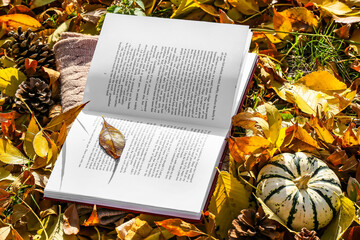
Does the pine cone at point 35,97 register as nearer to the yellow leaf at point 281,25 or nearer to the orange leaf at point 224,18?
the orange leaf at point 224,18

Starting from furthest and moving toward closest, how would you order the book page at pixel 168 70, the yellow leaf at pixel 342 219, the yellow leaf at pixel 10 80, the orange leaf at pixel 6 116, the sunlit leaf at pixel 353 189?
1. the yellow leaf at pixel 10 80
2. the orange leaf at pixel 6 116
3. the book page at pixel 168 70
4. the sunlit leaf at pixel 353 189
5. the yellow leaf at pixel 342 219

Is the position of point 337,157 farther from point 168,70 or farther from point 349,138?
point 168,70

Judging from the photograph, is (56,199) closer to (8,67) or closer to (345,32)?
(8,67)

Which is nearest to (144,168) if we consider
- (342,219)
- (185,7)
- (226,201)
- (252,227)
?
(226,201)

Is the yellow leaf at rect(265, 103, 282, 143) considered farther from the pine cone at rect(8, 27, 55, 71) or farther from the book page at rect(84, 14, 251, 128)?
the pine cone at rect(8, 27, 55, 71)

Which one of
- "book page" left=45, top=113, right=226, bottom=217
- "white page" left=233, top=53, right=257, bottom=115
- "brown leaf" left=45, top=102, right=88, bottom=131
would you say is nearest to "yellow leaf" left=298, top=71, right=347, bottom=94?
"white page" left=233, top=53, right=257, bottom=115

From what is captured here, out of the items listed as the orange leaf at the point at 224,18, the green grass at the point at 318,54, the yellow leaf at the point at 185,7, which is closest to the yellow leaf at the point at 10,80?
the yellow leaf at the point at 185,7

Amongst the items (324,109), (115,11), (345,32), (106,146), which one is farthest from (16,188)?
(345,32)
